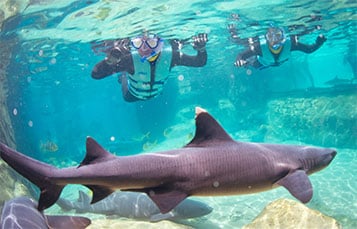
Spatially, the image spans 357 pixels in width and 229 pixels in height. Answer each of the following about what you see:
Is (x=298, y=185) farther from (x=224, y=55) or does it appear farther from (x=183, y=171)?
(x=224, y=55)

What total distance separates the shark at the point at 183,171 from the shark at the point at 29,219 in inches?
29.4

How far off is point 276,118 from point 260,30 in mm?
7260

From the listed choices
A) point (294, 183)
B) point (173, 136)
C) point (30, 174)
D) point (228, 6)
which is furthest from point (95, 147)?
point (173, 136)

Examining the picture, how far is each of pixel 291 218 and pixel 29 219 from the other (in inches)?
190

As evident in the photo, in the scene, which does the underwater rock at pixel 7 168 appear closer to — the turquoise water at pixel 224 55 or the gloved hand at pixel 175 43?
the turquoise water at pixel 224 55

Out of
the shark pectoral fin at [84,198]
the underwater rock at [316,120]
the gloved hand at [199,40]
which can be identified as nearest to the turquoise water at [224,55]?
the underwater rock at [316,120]

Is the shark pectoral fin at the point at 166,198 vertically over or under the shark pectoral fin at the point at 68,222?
over

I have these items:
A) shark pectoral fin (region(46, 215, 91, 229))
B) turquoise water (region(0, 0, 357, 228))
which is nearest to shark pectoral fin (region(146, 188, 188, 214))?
shark pectoral fin (region(46, 215, 91, 229))

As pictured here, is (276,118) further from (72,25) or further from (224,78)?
(224,78)

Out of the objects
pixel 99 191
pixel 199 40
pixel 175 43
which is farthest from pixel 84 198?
pixel 199 40

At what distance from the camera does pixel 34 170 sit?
318cm

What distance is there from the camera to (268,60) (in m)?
17.3

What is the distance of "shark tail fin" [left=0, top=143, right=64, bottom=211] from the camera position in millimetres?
3084

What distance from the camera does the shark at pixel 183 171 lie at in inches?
126
